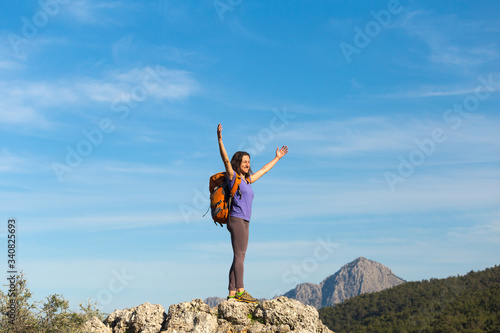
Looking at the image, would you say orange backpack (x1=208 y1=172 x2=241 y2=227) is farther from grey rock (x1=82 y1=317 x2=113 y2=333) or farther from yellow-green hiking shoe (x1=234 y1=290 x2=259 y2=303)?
grey rock (x1=82 y1=317 x2=113 y2=333)

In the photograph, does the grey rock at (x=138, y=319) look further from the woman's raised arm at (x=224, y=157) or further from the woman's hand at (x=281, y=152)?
the woman's hand at (x=281, y=152)

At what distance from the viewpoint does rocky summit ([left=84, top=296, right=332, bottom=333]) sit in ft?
34.5

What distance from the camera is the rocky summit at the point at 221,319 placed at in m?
10.5

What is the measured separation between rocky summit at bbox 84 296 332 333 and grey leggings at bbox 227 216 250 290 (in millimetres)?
501

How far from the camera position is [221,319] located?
35.3 feet

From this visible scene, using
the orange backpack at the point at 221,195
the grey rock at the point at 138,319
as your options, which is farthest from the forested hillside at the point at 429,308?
the grey rock at the point at 138,319

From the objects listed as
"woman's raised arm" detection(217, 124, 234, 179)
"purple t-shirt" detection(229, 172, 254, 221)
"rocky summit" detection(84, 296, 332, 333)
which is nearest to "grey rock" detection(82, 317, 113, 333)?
"rocky summit" detection(84, 296, 332, 333)

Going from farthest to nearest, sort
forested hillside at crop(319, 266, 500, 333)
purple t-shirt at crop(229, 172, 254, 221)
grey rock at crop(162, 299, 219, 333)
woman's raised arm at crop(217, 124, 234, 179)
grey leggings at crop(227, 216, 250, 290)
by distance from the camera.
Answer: forested hillside at crop(319, 266, 500, 333) < purple t-shirt at crop(229, 172, 254, 221) < grey leggings at crop(227, 216, 250, 290) < woman's raised arm at crop(217, 124, 234, 179) < grey rock at crop(162, 299, 219, 333)

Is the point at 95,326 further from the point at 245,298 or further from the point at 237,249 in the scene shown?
the point at 237,249

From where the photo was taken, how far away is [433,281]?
126750 millimetres

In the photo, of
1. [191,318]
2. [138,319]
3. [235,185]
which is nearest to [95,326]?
[138,319]

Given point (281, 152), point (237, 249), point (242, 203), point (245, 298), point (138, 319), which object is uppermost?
point (281, 152)

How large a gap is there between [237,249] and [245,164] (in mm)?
1982

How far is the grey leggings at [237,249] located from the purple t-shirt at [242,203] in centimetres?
13
